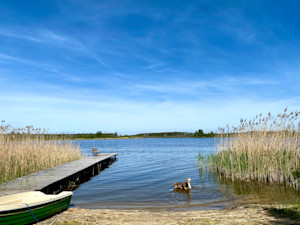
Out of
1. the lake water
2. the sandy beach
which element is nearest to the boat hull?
the sandy beach

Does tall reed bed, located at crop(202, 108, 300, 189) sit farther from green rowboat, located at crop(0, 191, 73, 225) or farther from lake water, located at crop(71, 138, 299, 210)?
green rowboat, located at crop(0, 191, 73, 225)

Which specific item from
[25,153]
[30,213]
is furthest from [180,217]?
[25,153]

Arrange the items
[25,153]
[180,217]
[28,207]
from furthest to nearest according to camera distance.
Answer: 1. [25,153]
2. [180,217]
3. [28,207]

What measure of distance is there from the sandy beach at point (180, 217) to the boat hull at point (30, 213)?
18cm

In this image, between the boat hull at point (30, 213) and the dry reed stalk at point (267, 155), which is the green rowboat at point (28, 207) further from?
the dry reed stalk at point (267, 155)

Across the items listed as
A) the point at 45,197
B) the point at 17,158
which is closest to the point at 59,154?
the point at 17,158

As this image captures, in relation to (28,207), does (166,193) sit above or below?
below

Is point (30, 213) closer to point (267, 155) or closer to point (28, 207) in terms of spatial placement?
point (28, 207)

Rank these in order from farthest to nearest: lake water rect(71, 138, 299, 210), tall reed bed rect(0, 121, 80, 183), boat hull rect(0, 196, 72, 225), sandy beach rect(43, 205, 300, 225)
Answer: tall reed bed rect(0, 121, 80, 183) → lake water rect(71, 138, 299, 210) → sandy beach rect(43, 205, 300, 225) → boat hull rect(0, 196, 72, 225)

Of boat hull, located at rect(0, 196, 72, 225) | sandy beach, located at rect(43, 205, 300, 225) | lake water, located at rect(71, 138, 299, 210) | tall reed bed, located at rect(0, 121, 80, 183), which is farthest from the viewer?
tall reed bed, located at rect(0, 121, 80, 183)

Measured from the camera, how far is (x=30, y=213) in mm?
4973

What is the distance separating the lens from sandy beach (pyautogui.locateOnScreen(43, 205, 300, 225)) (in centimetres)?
519

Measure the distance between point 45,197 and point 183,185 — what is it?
5.43m

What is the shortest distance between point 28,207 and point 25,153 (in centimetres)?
694
